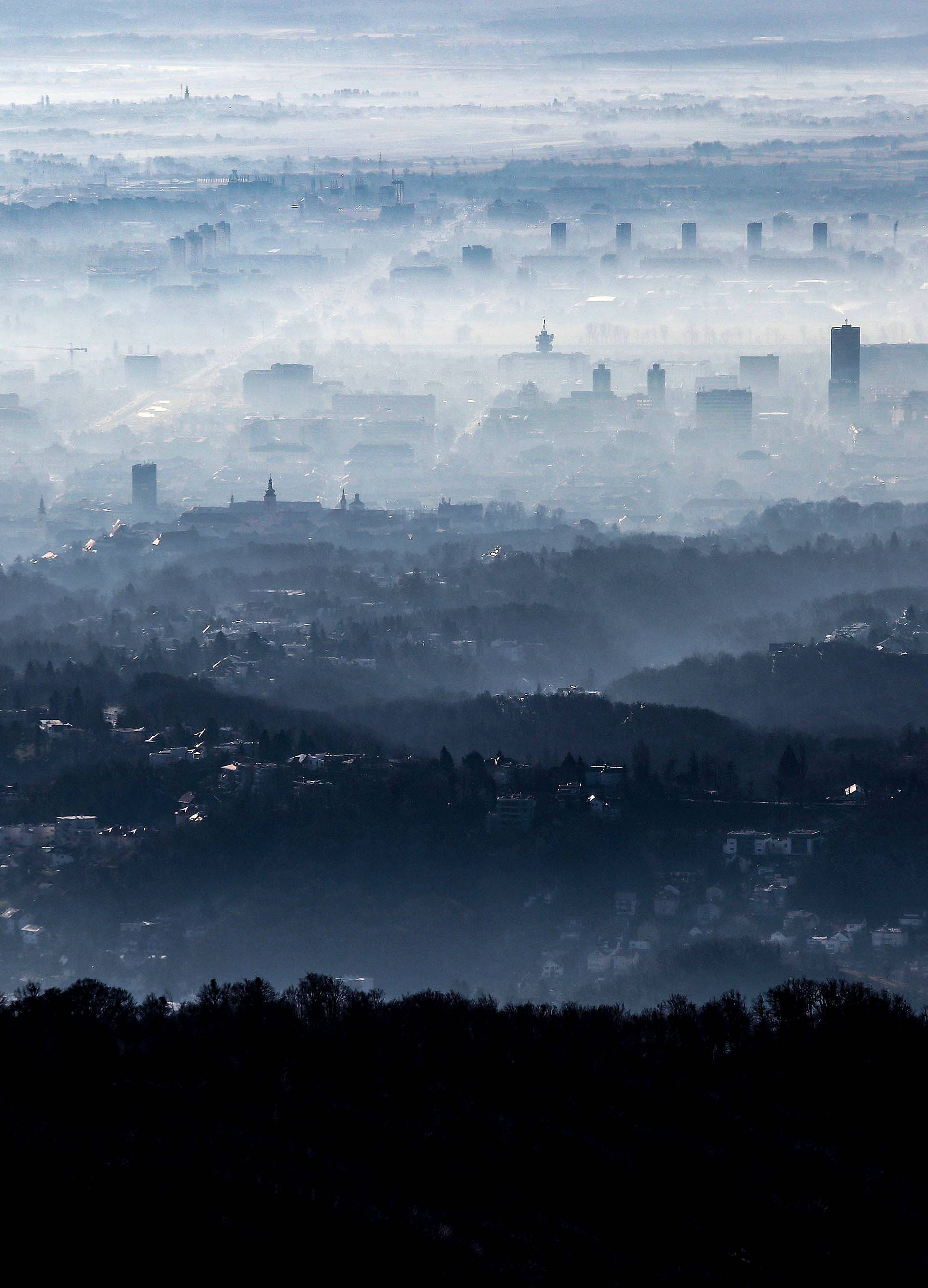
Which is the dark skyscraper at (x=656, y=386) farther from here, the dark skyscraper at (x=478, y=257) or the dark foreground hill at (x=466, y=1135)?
the dark foreground hill at (x=466, y=1135)


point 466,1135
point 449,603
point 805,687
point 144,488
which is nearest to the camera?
point 466,1135

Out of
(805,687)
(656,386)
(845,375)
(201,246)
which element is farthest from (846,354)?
(805,687)

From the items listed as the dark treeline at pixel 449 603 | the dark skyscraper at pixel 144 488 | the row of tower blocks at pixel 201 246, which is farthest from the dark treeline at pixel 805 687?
the row of tower blocks at pixel 201 246

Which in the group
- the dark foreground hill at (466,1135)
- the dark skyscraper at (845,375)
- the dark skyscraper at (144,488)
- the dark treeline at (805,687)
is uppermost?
the dark skyscraper at (845,375)

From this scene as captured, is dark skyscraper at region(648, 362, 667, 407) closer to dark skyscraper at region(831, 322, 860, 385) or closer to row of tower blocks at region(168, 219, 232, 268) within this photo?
dark skyscraper at region(831, 322, 860, 385)

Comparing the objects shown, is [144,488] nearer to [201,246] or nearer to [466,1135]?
[201,246]

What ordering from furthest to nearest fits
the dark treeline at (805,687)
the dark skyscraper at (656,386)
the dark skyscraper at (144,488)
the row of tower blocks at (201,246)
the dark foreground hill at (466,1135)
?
A: 1. the dark skyscraper at (656,386)
2. the row of tower blocks at (201,246)
3. the dark skyscraper at (144,488)
4. the dark treeline at (805,687)
5. the dark foreground hill at (466,1135)
